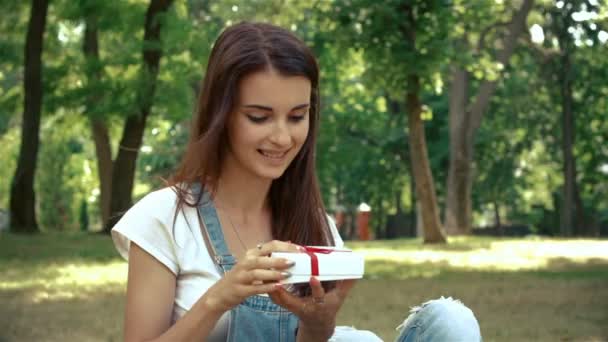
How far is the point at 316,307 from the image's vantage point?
271 centimetres

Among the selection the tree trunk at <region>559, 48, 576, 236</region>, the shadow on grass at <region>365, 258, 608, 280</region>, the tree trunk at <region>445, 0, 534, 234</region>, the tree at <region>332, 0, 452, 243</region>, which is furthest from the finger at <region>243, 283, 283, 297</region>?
the tree trunk at <region>559, 48, 576, 236</region>

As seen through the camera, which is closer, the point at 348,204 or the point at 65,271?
the point at 65,271

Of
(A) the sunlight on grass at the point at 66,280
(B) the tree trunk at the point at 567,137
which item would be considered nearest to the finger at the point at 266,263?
(A) the sunlight on grass at the point at 66,280

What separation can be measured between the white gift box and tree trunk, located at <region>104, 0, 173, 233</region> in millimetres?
13762

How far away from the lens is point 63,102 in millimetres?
17344

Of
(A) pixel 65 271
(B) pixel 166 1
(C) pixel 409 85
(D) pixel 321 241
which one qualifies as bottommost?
(A) pixel 65 271

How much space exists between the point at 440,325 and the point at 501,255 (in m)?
12.2

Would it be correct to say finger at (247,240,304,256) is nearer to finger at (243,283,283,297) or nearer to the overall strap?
finger at (243,283,283,297)

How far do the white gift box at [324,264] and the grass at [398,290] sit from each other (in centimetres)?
448

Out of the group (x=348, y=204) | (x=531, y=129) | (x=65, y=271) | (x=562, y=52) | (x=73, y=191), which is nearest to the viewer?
(x=65, y=271)

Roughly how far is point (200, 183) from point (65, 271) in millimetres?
8823

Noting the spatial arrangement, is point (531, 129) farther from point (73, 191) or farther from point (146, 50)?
point (146, 50)

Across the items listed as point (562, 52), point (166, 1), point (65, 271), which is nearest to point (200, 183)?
point (65, 271)

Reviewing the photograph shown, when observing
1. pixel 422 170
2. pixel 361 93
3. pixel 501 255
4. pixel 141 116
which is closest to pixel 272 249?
pixel 501 255
